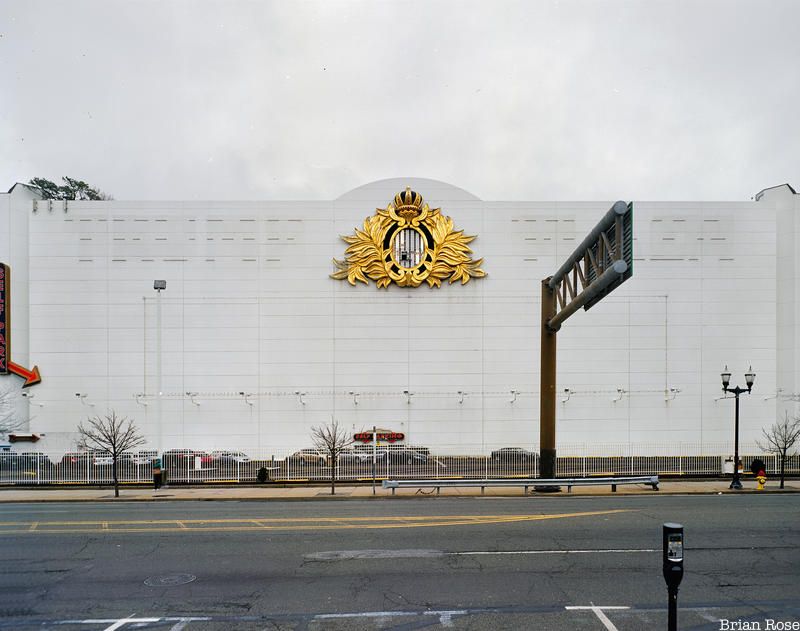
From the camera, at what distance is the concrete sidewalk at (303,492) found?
20.5m

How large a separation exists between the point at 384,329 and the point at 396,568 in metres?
22.6

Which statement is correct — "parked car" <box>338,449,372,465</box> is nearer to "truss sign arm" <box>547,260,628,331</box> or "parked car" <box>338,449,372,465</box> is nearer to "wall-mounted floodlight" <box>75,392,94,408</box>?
"truss sign arm" <box>547,260,628,331</box>

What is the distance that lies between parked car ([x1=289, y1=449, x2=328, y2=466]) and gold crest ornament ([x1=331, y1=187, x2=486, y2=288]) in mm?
10355

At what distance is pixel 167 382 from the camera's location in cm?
3272

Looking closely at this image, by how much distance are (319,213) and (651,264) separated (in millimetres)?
20899

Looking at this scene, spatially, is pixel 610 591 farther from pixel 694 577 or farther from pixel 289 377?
pixel 289 377

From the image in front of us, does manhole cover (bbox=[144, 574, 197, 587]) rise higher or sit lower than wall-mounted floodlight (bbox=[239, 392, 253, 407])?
lower

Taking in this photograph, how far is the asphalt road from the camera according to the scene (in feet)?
27.2

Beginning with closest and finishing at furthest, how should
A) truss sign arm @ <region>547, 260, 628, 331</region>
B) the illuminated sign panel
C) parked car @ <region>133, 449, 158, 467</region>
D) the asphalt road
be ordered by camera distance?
the asphalt road → truss sign arm @ <region>547, 260, 628, 331</region> → parked car @ <region>133, 449, 158, 467</region> → the illuminated sign panel

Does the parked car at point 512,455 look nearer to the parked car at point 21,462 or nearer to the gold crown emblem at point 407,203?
the gold crown emblem at point 407,203

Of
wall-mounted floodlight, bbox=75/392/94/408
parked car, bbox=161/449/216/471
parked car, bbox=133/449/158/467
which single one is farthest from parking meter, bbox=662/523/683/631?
wall-mounted floodlight, bbox=75/392/94/408

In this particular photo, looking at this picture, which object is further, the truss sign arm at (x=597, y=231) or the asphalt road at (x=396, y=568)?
the truss sign arm at (x=597, y=231)

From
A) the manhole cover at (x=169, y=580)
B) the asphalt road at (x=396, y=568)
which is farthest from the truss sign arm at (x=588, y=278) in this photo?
the manhole cover at (x=169, y=580)

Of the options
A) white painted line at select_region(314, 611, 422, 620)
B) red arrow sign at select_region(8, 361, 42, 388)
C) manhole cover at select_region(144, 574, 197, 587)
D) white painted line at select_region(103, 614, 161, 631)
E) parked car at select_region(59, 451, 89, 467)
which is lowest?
parked car at select_region(59, 451, 89, 467)
